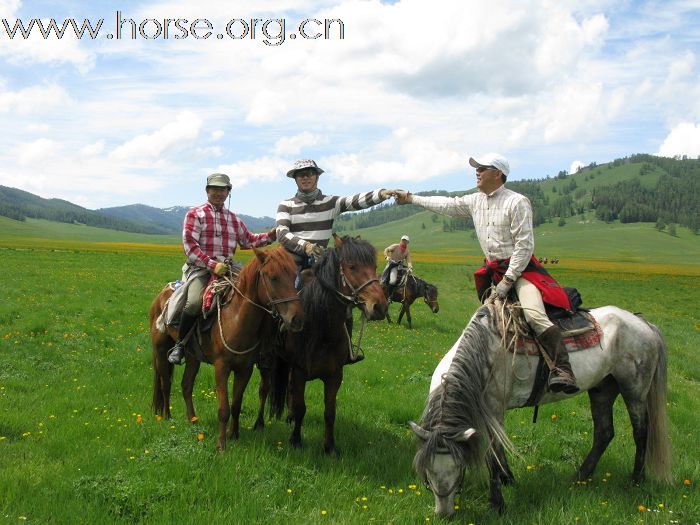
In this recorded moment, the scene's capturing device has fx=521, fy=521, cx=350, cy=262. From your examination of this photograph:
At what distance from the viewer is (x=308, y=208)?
7.11m

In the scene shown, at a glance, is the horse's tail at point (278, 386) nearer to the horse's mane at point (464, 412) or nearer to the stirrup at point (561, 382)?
the horse's mane at point (464, 412)

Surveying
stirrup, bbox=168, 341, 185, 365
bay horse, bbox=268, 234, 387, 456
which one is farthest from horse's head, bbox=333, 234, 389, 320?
stirrup, bbox=168, 341, 185, 365

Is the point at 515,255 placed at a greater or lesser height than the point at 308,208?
lesser

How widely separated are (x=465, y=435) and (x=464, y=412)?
32cm

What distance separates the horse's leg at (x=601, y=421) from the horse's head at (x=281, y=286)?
371 cm

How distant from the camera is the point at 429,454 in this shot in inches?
180

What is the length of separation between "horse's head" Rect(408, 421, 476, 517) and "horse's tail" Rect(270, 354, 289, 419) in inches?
130

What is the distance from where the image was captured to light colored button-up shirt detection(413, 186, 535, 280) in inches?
212

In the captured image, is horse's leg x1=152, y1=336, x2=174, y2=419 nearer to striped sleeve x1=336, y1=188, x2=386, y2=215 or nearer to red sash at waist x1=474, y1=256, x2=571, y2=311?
striped sleeve x1=336, y1=188, x2=386, y2=215

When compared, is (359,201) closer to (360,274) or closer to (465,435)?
(360,274)

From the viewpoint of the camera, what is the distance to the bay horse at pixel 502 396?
4.65m

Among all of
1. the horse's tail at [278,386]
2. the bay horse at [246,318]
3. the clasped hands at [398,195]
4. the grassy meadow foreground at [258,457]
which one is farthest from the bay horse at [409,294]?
the bay horse at [246,318]

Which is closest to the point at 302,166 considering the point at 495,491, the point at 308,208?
the point at 308,208

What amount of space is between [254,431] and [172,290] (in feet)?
8.29
